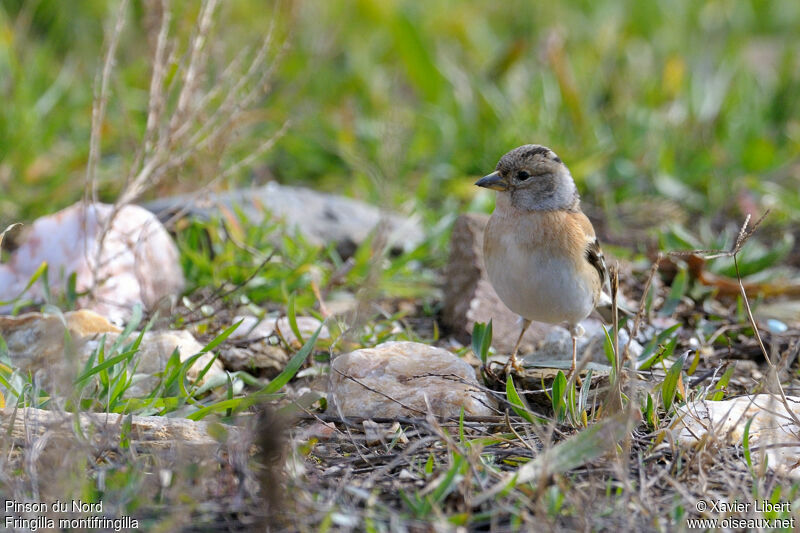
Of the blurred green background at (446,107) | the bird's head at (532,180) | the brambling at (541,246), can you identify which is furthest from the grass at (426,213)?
the bird's head at (532,180)

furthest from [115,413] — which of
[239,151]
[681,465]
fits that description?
[239,151]

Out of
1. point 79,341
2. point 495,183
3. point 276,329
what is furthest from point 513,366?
point 79,341

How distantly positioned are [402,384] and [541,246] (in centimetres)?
78

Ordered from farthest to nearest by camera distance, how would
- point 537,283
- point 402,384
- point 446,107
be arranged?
point 446,107
point 537,283
point 402,384

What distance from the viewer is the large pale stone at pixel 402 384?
3.12 m

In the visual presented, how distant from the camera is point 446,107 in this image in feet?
22.0

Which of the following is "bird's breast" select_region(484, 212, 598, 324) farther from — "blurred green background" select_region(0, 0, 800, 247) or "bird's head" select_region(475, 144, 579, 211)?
"blurred green background" select_region(0, 0, 800, 247)

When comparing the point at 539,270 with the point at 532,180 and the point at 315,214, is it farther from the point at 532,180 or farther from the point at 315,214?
the point at 315,214

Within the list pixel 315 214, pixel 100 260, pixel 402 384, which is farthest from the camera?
pixel 315 214

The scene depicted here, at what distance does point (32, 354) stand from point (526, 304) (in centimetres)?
187

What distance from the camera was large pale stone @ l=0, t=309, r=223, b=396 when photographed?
329 centimetres

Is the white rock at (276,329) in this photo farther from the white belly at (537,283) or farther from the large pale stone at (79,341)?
the white belly at (537,283)

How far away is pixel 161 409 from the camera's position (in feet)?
10.1

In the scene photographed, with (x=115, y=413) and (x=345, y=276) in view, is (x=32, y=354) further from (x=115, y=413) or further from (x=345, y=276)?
(x=345, y=276)
